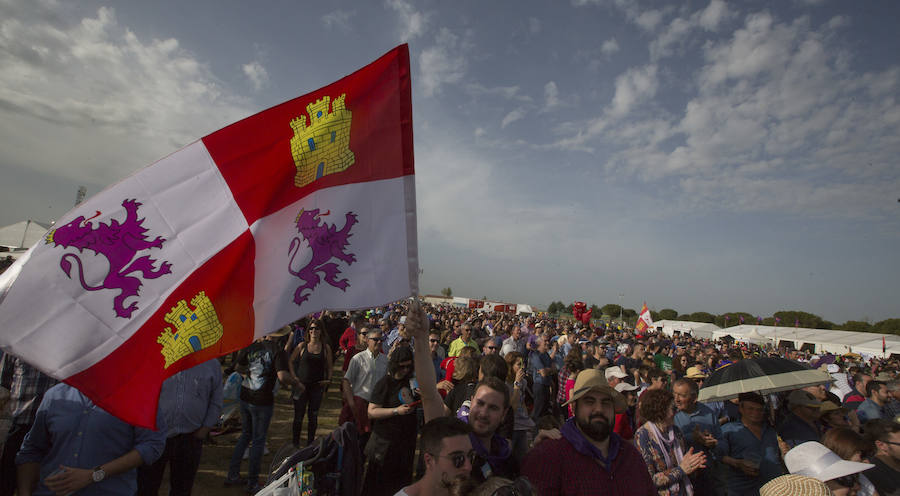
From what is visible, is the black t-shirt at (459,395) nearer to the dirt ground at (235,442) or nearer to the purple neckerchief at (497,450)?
the purple neckerchief at (497,450)

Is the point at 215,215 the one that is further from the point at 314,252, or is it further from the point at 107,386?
the point at 107,386

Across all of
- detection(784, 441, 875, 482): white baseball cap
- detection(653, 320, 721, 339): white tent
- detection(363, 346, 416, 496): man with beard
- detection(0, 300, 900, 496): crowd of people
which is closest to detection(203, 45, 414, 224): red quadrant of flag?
detection(0, 300, 900, 496): crowd of people

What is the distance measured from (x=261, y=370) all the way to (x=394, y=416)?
2.48 m

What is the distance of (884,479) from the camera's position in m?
3.68

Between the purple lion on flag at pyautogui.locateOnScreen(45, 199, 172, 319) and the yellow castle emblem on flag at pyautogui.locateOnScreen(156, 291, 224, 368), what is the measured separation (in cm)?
20

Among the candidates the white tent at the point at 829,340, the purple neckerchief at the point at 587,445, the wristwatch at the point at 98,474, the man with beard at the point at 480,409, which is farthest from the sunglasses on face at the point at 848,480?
the white tent at the point at 829,340

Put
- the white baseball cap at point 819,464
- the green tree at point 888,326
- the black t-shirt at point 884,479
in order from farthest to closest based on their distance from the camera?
1. the green tree at point 888,326
2. the black t-shirt at point 884,479
3. the white baseball cap at point 819,464

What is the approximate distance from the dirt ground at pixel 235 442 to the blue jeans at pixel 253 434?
291 millimetres

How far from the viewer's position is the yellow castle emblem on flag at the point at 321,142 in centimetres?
274

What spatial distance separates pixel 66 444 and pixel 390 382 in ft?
7.87

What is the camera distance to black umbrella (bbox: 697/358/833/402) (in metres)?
4.11

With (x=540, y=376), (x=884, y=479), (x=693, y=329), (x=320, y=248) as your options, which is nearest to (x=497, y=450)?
(x=320, y=248)

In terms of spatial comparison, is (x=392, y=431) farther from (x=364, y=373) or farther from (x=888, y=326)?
(x=888, y=326)

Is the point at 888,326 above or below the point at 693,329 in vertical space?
below
